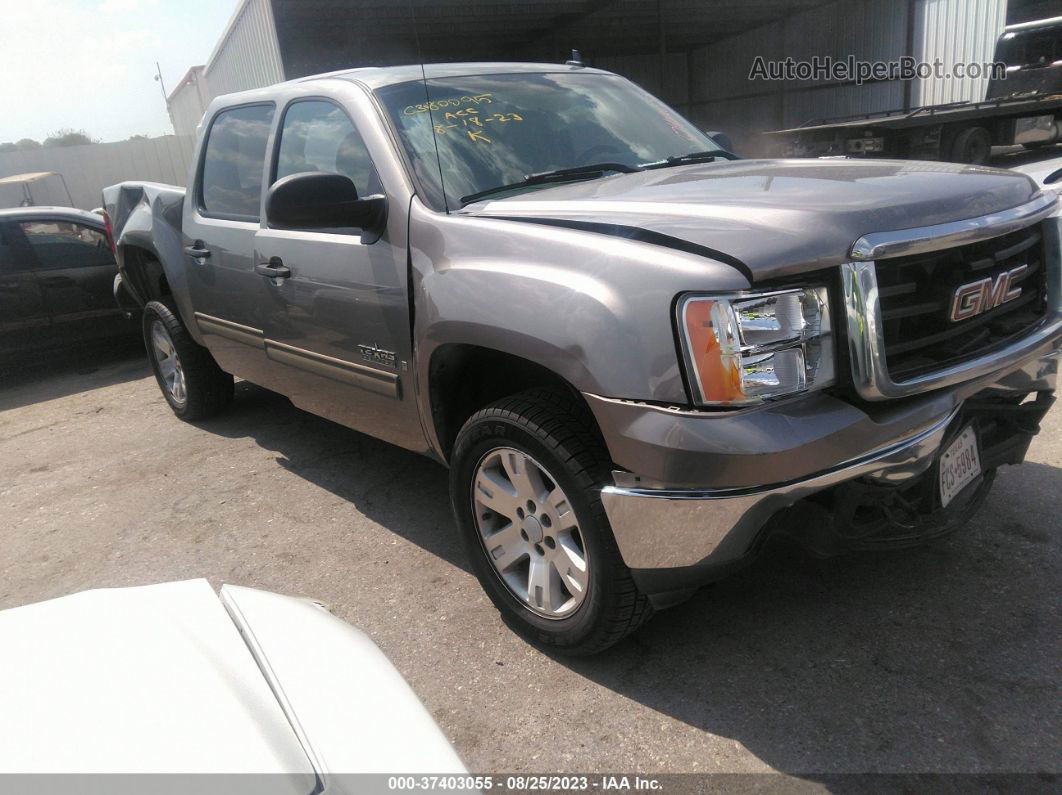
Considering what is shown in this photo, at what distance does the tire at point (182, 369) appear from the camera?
5.05 meters

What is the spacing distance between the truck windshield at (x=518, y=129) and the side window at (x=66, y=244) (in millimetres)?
5708

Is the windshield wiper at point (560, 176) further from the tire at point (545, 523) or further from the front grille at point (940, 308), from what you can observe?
the front grille at point (940, 308)

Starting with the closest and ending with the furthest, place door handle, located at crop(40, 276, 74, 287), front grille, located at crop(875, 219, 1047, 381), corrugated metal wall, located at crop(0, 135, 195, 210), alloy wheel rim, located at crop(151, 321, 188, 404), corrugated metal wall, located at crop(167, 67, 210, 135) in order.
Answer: front grille, located at crop(875, 219, 1047, 381)
alloy wheel rim, located at crop(151, 321, 188, 404)
door handle, located at crop(40, 276, 74, 287)
corrugated metal wall, located at crop(167, 67, 210, 135)
corrugated metal wall, located at crop(0, 135, 195, 210)

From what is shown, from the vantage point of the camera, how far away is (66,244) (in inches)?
301

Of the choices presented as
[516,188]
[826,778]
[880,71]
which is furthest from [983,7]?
[826,778]

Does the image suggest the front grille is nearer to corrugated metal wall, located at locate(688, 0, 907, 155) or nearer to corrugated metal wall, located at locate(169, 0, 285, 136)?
corrugated metal wall, located at locate(169, 0, 285, 136)

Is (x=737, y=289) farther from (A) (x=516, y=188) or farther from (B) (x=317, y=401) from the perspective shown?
(B) (x=317, y=401)

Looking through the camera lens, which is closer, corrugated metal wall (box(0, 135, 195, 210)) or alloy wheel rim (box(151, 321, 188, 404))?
alloy wheel rim (box(151, 321, 188, 404))

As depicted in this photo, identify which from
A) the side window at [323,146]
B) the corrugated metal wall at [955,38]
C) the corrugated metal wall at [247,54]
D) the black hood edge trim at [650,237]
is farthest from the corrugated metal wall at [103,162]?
the black hood edge trim at [650,237]

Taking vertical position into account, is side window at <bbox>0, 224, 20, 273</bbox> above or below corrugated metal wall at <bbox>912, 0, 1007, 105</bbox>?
below

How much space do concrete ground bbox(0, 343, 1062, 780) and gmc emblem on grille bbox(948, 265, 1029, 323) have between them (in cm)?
96

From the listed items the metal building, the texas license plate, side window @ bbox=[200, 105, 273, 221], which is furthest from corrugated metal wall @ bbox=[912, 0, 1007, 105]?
the texas license plate

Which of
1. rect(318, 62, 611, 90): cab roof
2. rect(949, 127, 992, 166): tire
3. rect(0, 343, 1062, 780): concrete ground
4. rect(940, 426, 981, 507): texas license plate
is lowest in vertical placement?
rect(0, 343, 1062, 780): concrete ground

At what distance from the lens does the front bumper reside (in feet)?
6.50
